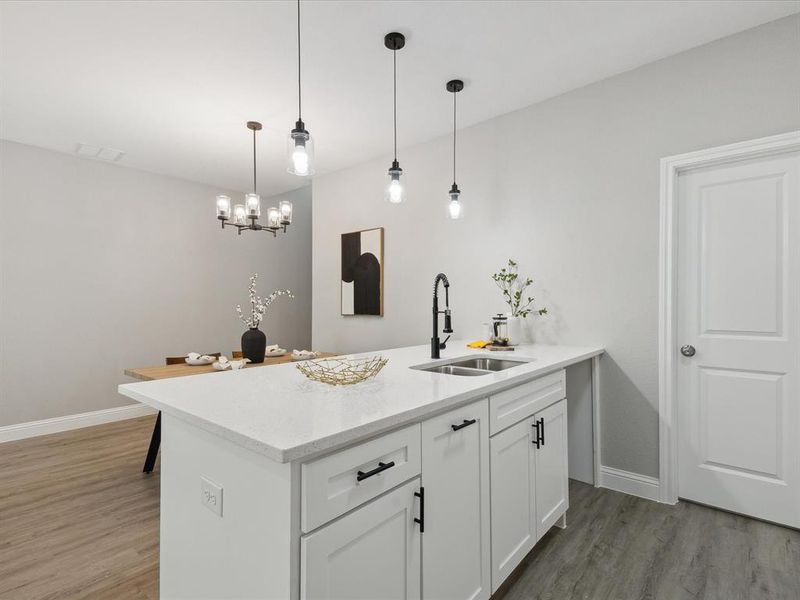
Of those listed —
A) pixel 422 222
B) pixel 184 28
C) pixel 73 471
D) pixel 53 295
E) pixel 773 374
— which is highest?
pixel 184 28

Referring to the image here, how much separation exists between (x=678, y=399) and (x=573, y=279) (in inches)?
37.7

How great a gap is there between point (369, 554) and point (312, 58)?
262 cm

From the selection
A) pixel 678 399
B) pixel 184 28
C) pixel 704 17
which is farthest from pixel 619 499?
pixel 184 28

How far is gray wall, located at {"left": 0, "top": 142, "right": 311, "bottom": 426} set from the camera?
389 centimetres

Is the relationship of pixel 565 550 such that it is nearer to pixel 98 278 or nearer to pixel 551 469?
pixel 551 469

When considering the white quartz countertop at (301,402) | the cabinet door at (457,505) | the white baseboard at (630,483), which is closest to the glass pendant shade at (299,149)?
the white quartz countertop at (301,402)

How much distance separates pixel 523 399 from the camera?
6.15 feet

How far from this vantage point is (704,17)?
2.21 meters

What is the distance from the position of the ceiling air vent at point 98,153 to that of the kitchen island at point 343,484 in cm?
353

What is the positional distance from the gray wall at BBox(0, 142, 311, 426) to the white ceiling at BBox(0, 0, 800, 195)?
2.09ft

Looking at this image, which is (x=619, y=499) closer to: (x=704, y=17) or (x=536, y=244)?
(x=536, y=244)

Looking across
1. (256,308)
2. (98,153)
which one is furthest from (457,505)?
(98,153)

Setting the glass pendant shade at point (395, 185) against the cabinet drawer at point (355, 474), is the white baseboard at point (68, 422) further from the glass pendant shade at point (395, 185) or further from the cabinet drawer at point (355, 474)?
the cabinet drawer at point (355, 474)

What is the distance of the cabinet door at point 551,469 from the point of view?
6.47 feet
